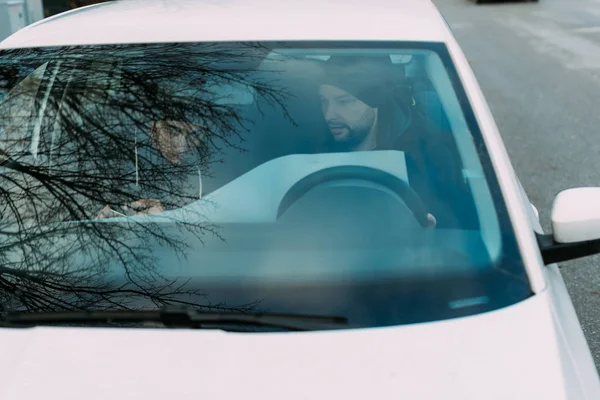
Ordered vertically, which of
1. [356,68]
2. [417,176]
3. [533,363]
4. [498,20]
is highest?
[356,68]

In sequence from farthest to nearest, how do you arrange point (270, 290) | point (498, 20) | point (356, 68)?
point (498, 20), point (356, 68), point (270, 290)

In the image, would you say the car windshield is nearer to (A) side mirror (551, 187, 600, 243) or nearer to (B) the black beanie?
(B) the black beanie

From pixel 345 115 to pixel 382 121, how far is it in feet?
0.37

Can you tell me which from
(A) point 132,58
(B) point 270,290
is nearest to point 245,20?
(A) point 132,58

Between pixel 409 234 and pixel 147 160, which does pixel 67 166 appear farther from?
pixel 409 234

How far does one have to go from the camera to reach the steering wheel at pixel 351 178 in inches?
86.7

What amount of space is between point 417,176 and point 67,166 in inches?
38.3

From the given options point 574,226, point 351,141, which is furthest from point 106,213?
point 574,226

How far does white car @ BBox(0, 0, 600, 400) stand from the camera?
1720mm

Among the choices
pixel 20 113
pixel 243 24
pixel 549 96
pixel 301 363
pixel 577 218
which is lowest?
pixel 549 96

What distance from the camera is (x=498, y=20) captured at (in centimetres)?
1706

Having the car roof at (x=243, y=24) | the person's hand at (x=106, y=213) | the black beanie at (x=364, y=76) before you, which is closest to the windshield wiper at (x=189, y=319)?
the person's hand at (x=106, y=213)

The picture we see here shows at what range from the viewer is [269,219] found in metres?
2.18

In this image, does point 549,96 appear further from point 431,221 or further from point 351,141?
point 431,221
